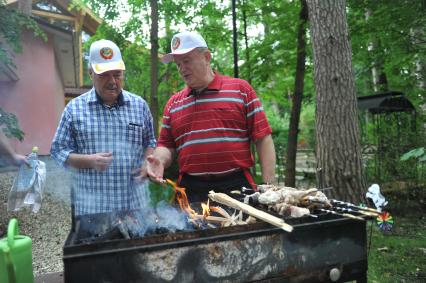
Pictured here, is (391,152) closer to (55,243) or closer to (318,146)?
(318,146)

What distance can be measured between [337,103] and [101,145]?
323 cm

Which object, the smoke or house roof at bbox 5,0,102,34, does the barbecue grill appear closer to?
the smoke

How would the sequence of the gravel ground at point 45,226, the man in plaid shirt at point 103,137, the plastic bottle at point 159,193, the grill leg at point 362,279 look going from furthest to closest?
the gravel ground at point 45,226 → the plastic bottle at point 159,193 → the man in plaid shirt at point 103,137 → the grill leg at point 362,279

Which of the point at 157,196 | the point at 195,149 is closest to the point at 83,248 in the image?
the point at 195,149

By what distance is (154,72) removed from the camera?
329 inches

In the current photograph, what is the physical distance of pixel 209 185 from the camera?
3.02 metres

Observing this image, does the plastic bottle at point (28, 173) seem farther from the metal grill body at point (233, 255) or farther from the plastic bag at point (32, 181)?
the metal grill body at point (233, 255)

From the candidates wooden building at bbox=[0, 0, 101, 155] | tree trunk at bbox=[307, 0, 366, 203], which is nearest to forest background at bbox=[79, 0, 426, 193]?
tree trunk at bbox=[307, 0, 366, 203]

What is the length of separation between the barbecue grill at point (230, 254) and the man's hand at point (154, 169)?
594mm

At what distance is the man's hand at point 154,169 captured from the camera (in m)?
2.91

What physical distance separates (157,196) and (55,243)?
3.19 m

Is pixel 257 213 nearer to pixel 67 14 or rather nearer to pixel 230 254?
pixel 230 254

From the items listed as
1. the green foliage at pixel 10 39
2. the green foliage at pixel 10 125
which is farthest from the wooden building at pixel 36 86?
the green foliage at pixel 10 125

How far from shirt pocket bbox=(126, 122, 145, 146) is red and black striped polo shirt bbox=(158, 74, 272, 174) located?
0.36 meters
